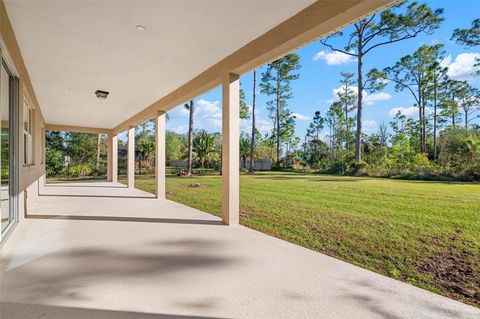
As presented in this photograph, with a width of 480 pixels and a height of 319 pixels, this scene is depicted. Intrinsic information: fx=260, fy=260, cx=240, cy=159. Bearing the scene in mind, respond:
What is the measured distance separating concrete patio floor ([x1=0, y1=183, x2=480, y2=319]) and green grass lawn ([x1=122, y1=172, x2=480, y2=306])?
64 centimetres

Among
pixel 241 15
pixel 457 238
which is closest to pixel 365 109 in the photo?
pixel 457 238

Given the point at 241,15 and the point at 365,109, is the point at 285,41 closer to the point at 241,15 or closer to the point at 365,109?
the point at 241,15

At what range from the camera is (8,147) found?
3.95m

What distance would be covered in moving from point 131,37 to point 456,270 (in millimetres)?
5235

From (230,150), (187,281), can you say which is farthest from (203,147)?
(187,281)

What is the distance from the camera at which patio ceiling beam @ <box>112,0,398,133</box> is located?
2.76 metres

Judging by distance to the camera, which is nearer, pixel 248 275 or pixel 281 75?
pixel 248 275

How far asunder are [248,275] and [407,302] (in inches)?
53.0

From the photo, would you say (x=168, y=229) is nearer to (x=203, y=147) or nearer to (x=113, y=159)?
(x=113, y=159)

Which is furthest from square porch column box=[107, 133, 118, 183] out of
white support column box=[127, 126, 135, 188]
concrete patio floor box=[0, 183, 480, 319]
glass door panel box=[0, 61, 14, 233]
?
concrete patio floor box=[0, 183, 480, 319]

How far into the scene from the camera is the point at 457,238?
411 cm

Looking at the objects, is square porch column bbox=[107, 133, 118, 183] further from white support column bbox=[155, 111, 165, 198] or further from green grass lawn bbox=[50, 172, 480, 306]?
green grass lawn bbox=[50, 172, 480, 306]

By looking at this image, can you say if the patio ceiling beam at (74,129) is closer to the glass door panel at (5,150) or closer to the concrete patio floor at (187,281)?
the glass door panel at (5,150)

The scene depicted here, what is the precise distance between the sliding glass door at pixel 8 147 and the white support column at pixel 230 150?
322 cm
